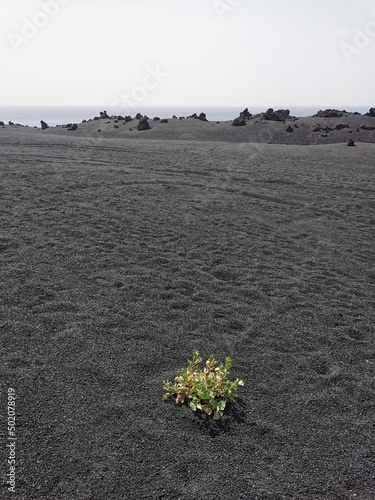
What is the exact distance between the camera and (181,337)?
265 inches

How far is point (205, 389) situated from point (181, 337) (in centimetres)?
152

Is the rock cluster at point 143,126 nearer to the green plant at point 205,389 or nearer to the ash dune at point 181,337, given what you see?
the ash dune at point 181,337

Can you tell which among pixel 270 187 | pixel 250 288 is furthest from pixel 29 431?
pixel 270 187

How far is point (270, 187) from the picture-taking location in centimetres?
1733

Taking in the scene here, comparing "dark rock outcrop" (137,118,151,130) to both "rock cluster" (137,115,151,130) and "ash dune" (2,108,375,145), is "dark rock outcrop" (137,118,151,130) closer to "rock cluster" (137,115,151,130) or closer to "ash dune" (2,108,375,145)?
"rock cluster" (137,115,151,130)

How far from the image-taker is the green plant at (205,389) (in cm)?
523

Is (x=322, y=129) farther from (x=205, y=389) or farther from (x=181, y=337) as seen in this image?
(x=205, y=389)

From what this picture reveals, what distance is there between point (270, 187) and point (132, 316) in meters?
11.6

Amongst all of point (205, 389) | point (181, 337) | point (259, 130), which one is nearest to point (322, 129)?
point (259, 130)

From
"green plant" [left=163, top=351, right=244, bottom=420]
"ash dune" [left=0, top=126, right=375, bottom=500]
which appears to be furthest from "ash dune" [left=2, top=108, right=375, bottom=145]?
"green plant" [left=163, top=351, right=244, bottom=420]

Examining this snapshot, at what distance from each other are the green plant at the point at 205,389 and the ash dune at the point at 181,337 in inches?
6.1

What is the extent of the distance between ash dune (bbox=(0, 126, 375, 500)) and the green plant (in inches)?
6.1

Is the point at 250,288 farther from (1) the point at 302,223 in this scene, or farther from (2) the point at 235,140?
(2) the point at 235,140

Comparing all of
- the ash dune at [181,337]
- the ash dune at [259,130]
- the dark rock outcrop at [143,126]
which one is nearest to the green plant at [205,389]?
the ash dune at [181,337]
